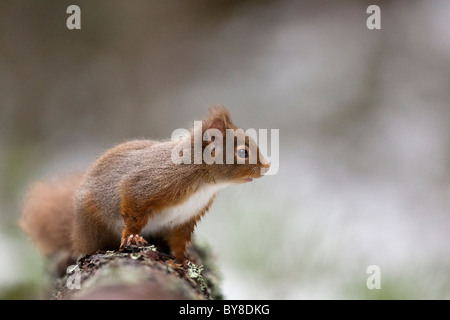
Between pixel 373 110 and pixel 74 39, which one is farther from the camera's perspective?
pixel 74 39

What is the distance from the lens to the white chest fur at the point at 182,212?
1423mm

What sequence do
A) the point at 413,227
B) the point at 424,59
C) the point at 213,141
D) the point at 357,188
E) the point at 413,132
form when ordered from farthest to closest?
the point at 424,59 → the point at 413,132 → the point at 357,188 → the point at 413,227 → the point at 213,141

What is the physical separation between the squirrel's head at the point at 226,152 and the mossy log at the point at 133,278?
30cm

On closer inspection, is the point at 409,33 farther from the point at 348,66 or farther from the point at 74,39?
the point at 74,39

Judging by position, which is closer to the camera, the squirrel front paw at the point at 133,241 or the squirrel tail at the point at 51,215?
the squirrel front paw at the point at 133,241

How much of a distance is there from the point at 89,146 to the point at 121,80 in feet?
2.17

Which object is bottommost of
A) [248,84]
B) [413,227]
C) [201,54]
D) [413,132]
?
[413,227]

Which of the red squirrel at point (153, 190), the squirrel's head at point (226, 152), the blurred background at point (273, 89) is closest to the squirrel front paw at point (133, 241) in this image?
the red squirrel at point (153, 190)

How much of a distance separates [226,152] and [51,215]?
724 mm

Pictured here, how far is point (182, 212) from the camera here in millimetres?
1438

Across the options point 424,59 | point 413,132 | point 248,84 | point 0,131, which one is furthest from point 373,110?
point 0,131

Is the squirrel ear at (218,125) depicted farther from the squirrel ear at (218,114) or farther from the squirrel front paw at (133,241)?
the squirrel front paw at (133,241)

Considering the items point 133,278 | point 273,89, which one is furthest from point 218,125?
point 273,89

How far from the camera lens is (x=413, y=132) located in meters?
3.51
